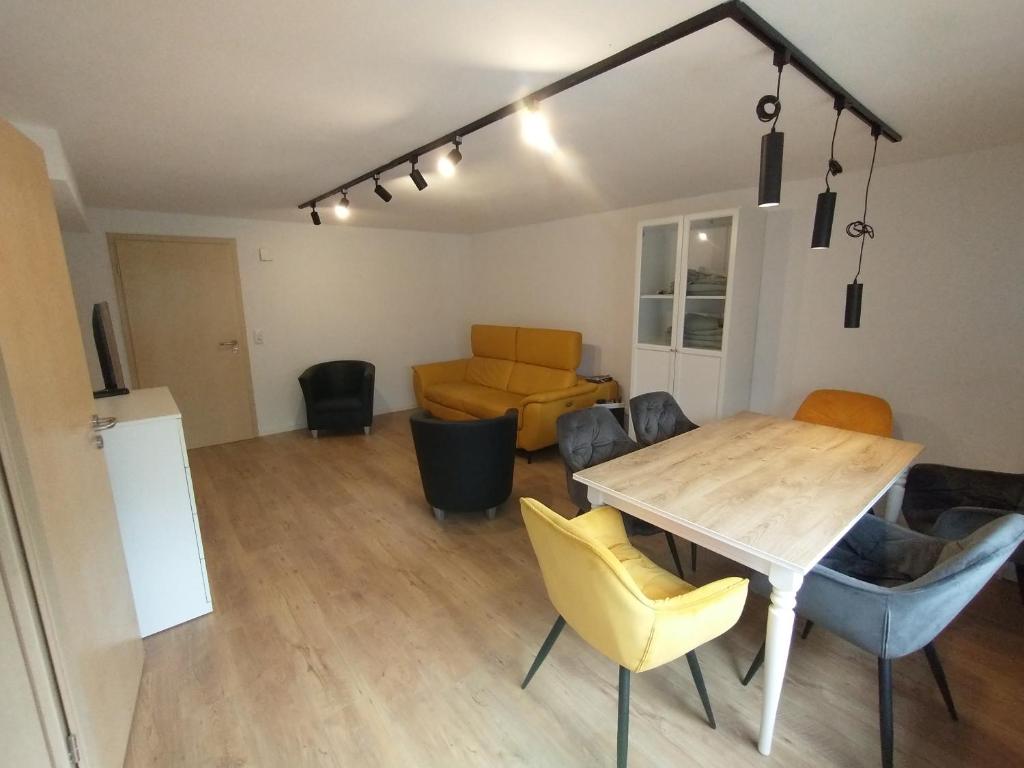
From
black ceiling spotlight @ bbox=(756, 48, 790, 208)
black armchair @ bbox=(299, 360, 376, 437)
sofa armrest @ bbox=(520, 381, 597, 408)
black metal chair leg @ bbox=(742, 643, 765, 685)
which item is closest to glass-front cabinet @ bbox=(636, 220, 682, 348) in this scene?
sofa armrest @ bbox=(520, 381, 597, 408)

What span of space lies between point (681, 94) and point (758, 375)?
2.35 meters

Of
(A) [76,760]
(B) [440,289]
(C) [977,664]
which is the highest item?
(B) [440,289]

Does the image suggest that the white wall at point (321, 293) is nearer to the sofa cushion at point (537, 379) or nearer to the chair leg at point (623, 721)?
the sofa cushion at point (537, 379)

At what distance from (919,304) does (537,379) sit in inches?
115

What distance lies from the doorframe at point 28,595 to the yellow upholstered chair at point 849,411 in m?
3.45

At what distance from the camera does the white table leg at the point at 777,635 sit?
131 centimetres

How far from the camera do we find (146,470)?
6.50ft

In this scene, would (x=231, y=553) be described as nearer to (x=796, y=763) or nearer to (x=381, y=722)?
(x=381, y=722)

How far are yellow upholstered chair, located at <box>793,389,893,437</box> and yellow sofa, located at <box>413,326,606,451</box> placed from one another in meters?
1.71

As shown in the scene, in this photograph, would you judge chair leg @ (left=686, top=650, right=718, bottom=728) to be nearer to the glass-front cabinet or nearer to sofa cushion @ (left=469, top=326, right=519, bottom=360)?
the glass-front cabinet

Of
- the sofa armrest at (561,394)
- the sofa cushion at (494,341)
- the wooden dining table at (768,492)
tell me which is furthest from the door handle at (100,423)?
the sofa cushion at (494,341)

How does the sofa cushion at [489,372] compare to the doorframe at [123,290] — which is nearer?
the doorframe at [123,290]

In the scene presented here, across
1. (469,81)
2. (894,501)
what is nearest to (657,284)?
(894,501)

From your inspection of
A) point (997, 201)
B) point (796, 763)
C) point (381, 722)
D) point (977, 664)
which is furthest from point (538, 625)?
point (997, 201)
